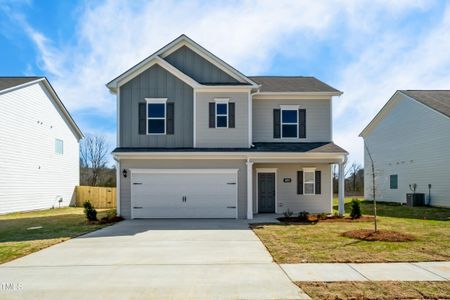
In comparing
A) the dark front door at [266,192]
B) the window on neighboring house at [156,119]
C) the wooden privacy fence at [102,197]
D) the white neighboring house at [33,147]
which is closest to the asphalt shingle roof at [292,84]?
the dark front door at [266,192]

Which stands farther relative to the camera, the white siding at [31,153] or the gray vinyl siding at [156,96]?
the white siding at [31,153]

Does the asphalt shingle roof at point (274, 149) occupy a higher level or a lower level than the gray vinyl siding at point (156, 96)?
lower

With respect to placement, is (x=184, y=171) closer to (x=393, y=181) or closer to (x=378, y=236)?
(x=378, y=236)

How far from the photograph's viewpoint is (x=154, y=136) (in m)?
16.0

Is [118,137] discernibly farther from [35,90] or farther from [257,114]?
[35,90]

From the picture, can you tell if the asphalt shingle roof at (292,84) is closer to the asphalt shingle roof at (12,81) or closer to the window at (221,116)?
the window at (221,116)

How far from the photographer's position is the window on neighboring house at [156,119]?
631 inches

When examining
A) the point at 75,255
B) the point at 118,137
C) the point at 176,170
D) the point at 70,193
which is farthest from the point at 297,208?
the point at 70,193

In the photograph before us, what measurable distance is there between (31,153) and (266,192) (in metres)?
14.7

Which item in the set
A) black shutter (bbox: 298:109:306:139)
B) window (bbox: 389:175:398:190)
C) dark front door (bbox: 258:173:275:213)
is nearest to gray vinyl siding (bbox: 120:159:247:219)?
dark front door (bbox: 258:173:275:213)

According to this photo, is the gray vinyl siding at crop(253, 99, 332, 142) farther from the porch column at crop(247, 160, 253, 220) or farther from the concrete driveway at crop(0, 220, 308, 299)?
the concrete driveway at crop(0, 220, 308, 299)

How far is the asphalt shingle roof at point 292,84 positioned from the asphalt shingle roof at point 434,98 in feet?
25.5

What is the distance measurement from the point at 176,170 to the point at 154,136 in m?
1.88

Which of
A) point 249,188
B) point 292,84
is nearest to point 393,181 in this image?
point 292,84
